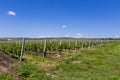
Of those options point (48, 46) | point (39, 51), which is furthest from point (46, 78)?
point (48, 46)

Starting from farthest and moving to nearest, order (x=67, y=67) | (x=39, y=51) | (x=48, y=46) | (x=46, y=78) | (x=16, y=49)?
(x=48, y=46) < (x=39, y=51) < (x=16, y=49) < (x=67, y=67) < (x=46, y=78)

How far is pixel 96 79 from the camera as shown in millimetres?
15117

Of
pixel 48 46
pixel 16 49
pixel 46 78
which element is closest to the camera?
pixel 46 78

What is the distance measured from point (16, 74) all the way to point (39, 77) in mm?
1471

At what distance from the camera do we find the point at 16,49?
26812mm

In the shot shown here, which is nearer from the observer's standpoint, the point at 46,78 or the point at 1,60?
the point at 46,78

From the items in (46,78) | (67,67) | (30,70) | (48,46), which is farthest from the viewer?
(48,46)

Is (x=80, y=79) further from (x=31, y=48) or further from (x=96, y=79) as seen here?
(x=31, y=48)

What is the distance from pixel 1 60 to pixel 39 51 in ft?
55.6

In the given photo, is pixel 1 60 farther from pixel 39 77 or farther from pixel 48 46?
pixel 48 46

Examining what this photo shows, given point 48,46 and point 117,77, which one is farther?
point 48,46

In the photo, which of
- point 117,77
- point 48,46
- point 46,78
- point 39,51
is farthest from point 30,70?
point 48,46

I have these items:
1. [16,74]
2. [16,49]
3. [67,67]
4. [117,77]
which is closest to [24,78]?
[16,74]

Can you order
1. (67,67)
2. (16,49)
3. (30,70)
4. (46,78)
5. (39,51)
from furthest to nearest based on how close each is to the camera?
(39,51)
(16,49)
(67,67)
(30,70)
(46,78)
